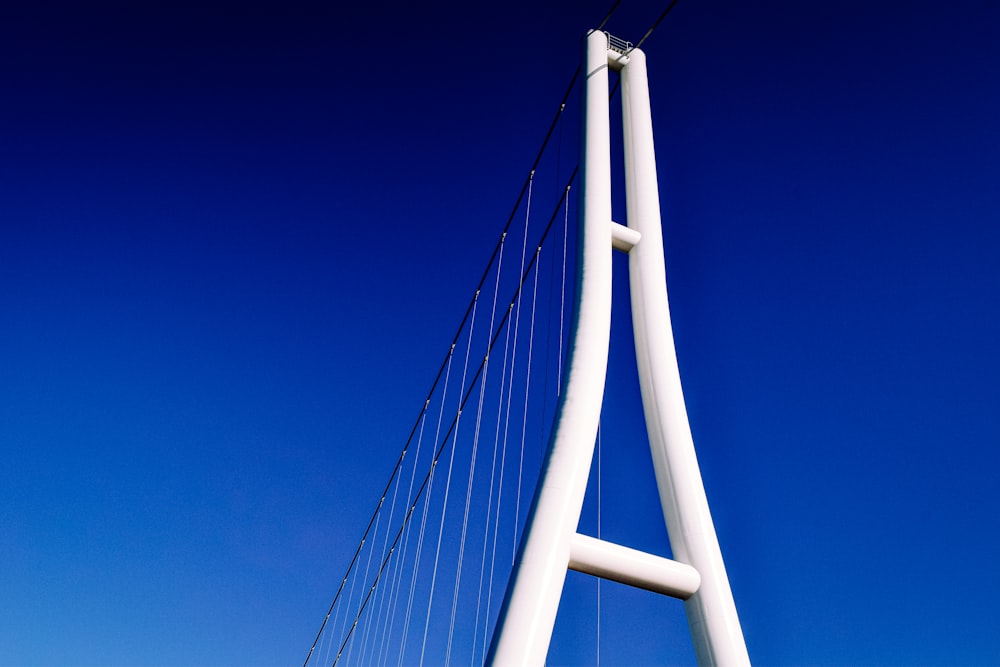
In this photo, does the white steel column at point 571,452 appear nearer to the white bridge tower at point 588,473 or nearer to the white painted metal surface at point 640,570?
the white bridge tower at point 588,473

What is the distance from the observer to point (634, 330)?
5.67m

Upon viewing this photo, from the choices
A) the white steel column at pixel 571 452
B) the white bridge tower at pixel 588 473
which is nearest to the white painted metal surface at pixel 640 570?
the white bridge tower at pixel 588 473

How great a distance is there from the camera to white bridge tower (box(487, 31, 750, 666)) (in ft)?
13.4

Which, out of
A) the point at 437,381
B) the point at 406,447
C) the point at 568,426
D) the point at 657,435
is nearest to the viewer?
the point at 568,426

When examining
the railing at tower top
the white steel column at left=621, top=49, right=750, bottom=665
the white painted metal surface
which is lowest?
the white painted metal surface

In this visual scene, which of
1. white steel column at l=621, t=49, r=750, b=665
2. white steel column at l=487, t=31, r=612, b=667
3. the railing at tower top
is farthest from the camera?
the railing at tower top

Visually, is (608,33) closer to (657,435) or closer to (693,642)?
(657,435)

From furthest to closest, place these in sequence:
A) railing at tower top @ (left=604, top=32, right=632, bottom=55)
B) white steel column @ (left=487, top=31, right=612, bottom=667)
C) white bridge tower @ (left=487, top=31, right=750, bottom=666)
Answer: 1. railing at tower top @ (left=604, top=32, right=632, bottom=55)
2. white bridge tower @ (left=487, top=31, right=750, bottom=666)
3. white steel column @ (left=487, top=31, right=612, bottom=667)

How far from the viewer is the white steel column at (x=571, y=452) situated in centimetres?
393

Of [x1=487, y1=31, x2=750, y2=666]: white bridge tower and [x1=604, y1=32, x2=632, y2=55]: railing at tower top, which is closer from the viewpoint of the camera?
[x1=487, y1=31, x2=750, y2=666]: white bridge tower

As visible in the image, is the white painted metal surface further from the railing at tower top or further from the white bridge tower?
the railing at tower top

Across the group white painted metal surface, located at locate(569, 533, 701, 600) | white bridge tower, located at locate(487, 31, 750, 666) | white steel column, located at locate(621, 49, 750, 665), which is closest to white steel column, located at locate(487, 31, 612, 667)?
white bridge tower, located at locate(487, 31, 750, 666)

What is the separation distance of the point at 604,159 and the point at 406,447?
13.2m

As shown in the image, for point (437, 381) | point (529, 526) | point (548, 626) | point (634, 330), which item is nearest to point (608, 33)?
point (634, 330)
